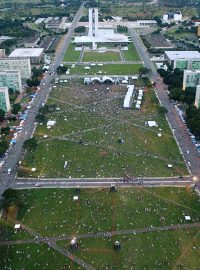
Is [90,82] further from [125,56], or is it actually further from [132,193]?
[132,193]

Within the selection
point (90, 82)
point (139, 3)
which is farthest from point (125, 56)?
point (139, 3)

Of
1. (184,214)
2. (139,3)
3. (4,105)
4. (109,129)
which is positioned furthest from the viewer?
(139,3)

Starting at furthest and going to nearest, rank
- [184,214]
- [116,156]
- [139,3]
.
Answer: [139,3], [116,156], [184,214]

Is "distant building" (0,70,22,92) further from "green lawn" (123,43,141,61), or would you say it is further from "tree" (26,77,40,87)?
"green lawn" (123,43,141,61)

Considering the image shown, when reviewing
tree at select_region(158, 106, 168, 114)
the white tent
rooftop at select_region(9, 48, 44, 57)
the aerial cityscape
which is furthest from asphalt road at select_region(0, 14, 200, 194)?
rooftop at select_region(9, 48, 44, 57)

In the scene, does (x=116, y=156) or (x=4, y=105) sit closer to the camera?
(x=116, y=156)

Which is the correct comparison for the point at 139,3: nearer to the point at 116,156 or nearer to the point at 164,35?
the point at 164,35

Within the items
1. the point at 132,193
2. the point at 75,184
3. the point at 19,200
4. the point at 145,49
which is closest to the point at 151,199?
the point at 132,193
